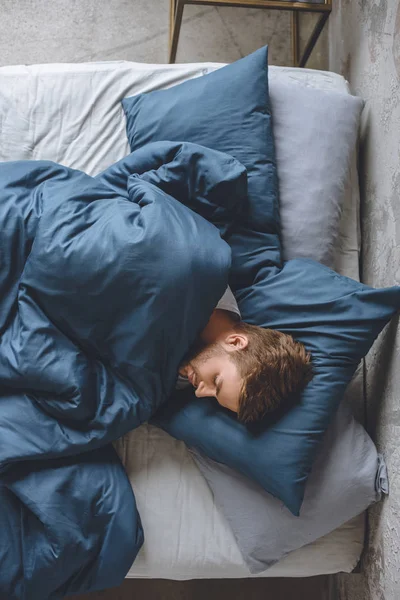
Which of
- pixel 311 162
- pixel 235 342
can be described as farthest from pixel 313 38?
pixel 235 342

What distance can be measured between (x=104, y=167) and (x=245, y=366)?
0.65 meters

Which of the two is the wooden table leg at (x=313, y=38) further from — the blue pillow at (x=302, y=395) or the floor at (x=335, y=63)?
the blue pillow at (x=302, y=395)

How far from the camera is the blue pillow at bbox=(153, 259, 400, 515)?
3.98 feet

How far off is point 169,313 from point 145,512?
46 centimetres

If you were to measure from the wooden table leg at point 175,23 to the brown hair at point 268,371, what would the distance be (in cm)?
92

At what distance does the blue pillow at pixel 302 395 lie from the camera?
3.98ft

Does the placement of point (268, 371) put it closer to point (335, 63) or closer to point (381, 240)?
point (381, 240)

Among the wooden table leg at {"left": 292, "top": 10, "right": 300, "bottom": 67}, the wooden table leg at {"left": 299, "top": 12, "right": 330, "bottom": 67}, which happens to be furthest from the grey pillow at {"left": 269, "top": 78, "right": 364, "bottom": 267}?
the wooden table leg at {"left": 292, "top": 10, "right": 300, "bottom": 67}

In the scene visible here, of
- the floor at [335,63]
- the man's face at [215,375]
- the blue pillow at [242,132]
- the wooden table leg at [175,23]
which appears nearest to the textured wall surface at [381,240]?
the floor at [335,63]

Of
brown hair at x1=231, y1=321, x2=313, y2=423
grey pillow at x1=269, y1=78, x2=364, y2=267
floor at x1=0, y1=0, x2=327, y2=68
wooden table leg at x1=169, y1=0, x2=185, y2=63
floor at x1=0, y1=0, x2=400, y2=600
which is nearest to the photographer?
brown hair at x1=231, y1=321, x2=313, y2=423

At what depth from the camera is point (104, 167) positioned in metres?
1.47

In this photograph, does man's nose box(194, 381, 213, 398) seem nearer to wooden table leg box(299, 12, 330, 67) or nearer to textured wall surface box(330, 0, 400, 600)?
textured wall surface box(330, 0, 400, 600)

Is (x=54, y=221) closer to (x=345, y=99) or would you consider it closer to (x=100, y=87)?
(x=100, y=87)

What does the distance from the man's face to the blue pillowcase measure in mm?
84
